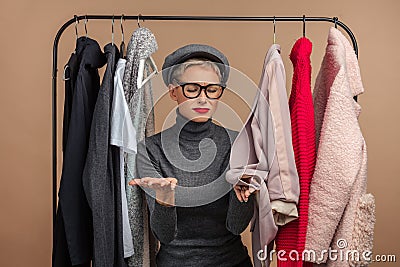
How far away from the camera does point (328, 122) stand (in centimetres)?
216

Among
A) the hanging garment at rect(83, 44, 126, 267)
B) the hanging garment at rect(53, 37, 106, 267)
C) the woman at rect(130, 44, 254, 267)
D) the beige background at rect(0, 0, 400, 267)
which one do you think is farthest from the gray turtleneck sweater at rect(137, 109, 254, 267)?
the beige background at rect(0, 0, 400, 267)

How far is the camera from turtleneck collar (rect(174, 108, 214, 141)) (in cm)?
214

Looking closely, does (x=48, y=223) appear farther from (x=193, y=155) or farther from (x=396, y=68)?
(x=396, y=68)

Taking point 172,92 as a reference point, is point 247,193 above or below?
below

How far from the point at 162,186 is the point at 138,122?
396 millimetres

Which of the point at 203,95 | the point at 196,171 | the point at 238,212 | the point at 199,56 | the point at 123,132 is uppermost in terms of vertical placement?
the point at 199,56

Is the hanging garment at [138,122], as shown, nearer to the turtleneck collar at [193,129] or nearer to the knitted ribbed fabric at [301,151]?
the turtleneck collar at [193,129]

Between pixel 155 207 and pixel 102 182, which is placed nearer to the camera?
pixel 155 207

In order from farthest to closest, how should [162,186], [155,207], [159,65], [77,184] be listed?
[159,65], [77,184], [155,207], [162,186]

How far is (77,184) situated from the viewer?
232 cm

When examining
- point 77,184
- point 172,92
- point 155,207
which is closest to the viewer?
point 155,207

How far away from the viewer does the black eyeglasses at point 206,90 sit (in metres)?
2.11

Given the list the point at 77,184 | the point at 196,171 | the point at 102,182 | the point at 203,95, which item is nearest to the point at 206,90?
the point at 203,95

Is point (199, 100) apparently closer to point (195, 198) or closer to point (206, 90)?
point (206, 90)
